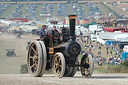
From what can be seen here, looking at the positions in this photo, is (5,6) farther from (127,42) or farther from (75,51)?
(75,51)

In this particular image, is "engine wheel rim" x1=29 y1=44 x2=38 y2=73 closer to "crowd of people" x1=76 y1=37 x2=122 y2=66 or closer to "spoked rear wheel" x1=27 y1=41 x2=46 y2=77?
"spoked rear wheel" x1=27 y1=41 x2=46 y2=77

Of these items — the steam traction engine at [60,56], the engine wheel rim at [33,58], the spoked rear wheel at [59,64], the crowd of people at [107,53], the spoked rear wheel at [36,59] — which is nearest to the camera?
the spoked rear wheel at [59,64]

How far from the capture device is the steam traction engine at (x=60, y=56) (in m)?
13.4

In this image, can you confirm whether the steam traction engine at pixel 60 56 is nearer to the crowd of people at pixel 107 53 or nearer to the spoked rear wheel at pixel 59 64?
the spoked rear wheel at pixel 59 64

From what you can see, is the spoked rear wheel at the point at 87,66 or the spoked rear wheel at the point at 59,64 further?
the spoked rear wheel at the point at 87,66

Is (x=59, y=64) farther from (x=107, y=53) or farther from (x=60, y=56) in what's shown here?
(x=107, y=53)

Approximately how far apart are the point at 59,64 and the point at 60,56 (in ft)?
1.13

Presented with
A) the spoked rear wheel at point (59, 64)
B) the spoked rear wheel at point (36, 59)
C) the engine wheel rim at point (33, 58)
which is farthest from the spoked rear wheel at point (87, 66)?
the engine wheel rim at point (33, 58)

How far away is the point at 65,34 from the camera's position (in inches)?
540

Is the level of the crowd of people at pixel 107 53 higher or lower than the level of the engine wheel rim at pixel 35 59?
lower

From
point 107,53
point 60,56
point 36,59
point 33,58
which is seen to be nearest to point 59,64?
point 60,56

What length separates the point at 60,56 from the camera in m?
13.1

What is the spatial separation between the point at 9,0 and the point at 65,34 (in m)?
150

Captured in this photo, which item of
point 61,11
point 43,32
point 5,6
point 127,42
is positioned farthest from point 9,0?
point 43,32
